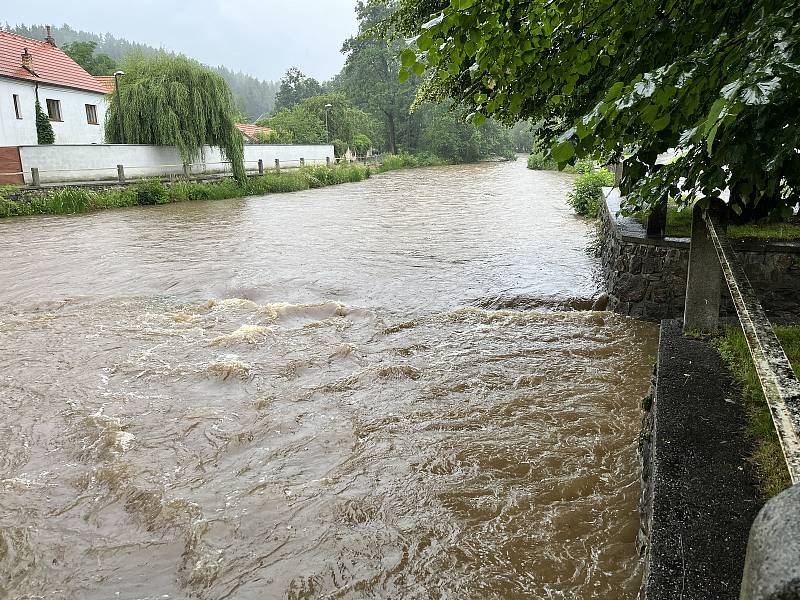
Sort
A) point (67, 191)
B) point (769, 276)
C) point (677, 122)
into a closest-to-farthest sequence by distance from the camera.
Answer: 1. point (677, 122)
2. point (769, 276)
3. point (67, 191)

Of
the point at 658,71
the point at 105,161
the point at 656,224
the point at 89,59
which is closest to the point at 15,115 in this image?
the point at 105,161

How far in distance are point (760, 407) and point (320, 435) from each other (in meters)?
3.19

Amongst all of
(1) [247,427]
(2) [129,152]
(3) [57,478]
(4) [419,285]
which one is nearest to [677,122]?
(1) [247,427]

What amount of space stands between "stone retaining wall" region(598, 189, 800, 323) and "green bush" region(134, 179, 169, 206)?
20.1m

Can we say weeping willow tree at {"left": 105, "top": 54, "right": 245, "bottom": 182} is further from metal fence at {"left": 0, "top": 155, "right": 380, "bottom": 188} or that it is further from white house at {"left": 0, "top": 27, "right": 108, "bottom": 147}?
white house at {"left": 0, "top": 27, "right": 108, "bottom": 147}

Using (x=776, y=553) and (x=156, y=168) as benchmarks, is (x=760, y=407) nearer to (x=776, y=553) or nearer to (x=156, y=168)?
(x=776, y=553)

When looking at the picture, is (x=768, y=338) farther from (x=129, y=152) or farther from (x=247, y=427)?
(x=129, y=152)

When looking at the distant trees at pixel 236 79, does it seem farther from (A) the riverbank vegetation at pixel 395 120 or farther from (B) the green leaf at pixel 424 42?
(B) the green leaf at pixel 424 42

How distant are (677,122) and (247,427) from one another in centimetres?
408

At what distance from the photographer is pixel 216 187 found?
26875 mm

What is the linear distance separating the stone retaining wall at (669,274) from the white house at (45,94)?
27.2 metres

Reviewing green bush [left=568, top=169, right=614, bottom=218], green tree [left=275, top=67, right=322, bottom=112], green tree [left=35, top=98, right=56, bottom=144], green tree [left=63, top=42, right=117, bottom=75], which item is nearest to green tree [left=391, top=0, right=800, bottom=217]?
green bush [left=568, top=169, right=614, bottom=218]

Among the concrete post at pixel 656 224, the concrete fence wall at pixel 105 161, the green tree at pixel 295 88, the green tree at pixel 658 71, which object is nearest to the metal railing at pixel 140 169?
the concrete fence wall at pixel 105 161

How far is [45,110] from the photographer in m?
30.2
